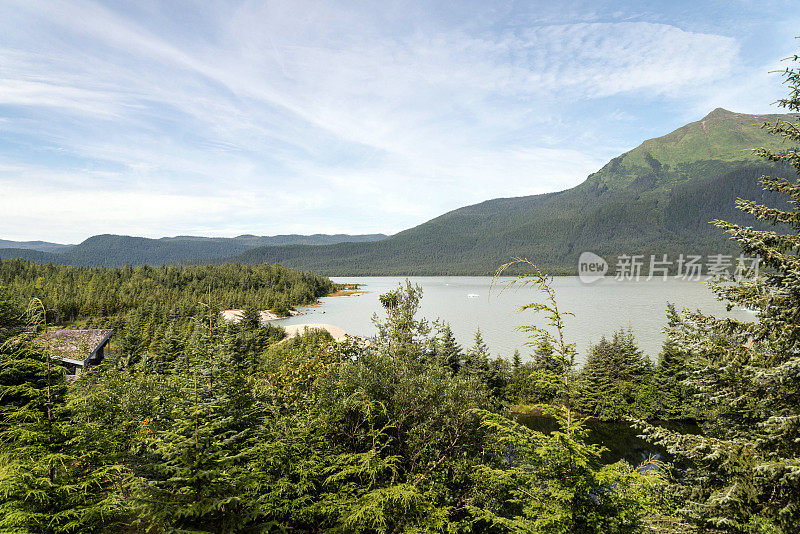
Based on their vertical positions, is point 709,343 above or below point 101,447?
above

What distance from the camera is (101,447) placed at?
6.55m

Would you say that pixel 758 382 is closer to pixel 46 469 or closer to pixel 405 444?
pixel 405 444

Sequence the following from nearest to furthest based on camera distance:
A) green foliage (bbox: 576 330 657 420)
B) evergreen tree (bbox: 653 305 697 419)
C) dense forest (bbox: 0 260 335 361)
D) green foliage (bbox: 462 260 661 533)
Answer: green foliage (bbox: 462 260 661 533) → evergreen tree (bbox: 653 305 697 419) → green foliage (bbox: 576 330 657 420) → dense forest (bbox: 0 260 335 361)

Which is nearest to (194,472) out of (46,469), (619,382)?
(46,469)

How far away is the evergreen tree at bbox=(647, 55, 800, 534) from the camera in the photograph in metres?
5.48

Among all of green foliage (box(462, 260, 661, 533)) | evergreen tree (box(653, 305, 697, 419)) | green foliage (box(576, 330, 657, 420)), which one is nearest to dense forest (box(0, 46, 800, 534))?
green foliage (box(462, 260, 661, 533))

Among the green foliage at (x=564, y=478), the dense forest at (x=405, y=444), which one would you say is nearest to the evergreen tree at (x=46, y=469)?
the dense forest at (x=405, y=444)

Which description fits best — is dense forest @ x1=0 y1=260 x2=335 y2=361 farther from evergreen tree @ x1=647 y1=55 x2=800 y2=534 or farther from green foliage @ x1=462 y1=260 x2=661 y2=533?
evergreen tree @ x1=647 y1=55 x2=800 y2=534

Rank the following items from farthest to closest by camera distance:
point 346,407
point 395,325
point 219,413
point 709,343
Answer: point 395,325 → point 346,407 → point 709,343 → point 219,413

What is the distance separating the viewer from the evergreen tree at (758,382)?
5477 mm

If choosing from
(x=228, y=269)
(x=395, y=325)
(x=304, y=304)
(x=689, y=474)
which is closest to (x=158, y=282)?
(x=228, y=269)

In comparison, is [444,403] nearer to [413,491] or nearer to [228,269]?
[413,491]

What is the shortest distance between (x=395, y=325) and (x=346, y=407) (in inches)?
188

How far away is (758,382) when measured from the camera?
586 centimetres
